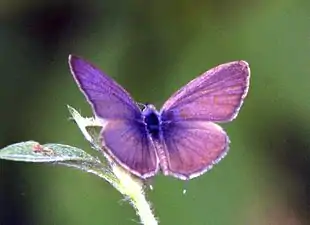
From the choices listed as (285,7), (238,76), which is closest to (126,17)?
(285,7)

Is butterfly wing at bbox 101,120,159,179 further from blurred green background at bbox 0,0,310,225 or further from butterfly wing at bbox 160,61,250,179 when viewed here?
blurred green background at bbox 0,0,310,225

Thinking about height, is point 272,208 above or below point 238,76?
below

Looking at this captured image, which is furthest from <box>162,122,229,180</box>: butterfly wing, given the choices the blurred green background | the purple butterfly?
the blurred green background

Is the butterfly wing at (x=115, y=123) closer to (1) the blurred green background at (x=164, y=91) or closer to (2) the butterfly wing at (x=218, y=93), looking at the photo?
(2) the butterfly wing at (x=218, y=93)

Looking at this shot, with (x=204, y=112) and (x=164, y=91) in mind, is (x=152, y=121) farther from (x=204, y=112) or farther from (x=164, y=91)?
(x=164, y=91)

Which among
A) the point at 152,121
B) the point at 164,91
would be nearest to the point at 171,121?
the point at 152,121

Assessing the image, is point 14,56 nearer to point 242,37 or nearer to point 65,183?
point 65,183

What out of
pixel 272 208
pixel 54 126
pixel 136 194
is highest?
pixel 136 194

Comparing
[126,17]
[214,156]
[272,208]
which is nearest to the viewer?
[214,156]
